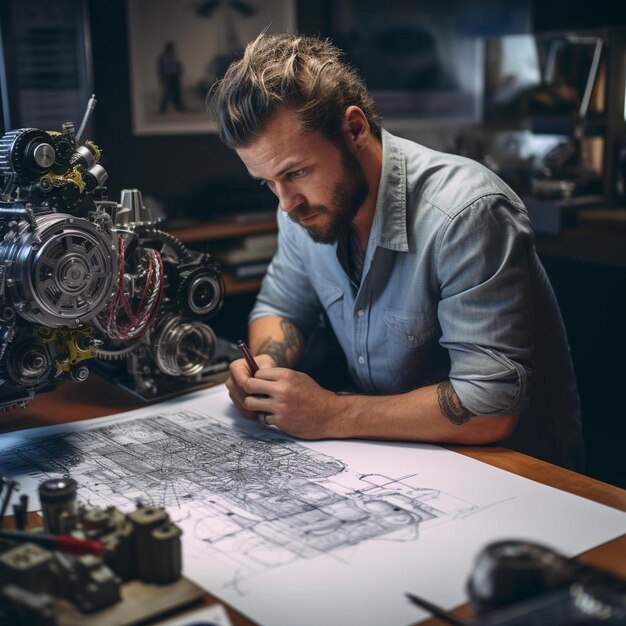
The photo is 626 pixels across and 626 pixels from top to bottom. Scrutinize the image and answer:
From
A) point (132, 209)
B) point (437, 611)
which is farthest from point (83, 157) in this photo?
point (437, 611)

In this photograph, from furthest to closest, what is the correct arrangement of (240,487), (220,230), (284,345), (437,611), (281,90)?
(220,230), (284,345), (281,90), (240,487), (437,611)

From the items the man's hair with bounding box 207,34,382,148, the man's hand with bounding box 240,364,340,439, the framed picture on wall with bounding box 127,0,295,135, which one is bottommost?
the man's hand with bounding box 240,364,340,439

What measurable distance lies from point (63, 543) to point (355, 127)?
104cm

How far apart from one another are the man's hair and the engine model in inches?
10.2

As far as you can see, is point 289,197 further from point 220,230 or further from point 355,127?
point 220,230

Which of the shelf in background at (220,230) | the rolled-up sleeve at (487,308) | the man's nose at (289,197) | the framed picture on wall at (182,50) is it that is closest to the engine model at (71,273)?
the man's nose at (289,197)

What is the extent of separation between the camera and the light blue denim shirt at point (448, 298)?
62.0 inches

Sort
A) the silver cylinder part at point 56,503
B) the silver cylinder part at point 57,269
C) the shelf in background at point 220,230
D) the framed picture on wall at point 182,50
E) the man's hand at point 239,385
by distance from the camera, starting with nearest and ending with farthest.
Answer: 1. the silver cylinder part at point 56,503
2. the silver cylinder part at point 57,269
3. the man's hand at point 239,385
4. the shelf in background at point 220,230
5. the framed picture on wall at point 182,50

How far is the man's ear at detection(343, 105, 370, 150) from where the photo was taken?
1728 mm

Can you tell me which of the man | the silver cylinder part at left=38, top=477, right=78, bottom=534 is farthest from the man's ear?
the silver cylinder part at left=38, top=477, right=78, bottom=534

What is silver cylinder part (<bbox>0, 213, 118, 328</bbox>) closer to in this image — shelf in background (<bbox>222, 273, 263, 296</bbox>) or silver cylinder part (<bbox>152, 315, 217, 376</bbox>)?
silver cylinder part (<bbox>152, 315, 217, 376</bbox>)

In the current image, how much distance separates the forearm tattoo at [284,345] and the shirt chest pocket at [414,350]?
0.27 m

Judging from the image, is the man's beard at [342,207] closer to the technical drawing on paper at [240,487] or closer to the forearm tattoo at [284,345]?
the forearm tattoo at [284,345]

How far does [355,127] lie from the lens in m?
1.76
